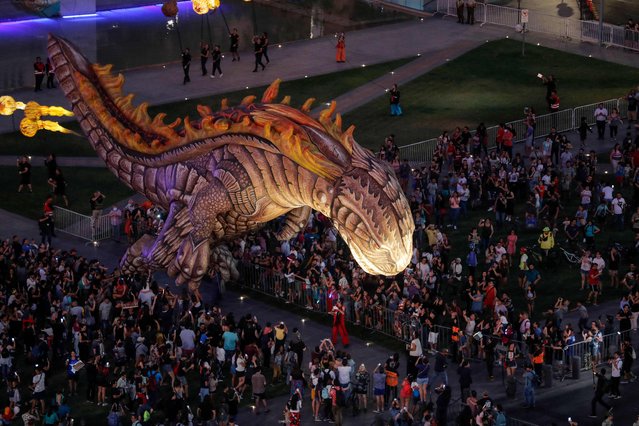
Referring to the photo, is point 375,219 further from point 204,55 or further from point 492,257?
point 204,55

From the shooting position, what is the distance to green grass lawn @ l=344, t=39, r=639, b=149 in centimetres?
6462

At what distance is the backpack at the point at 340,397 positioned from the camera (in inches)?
1713

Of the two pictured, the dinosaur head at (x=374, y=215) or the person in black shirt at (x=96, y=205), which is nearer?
the dinosaur head at (x=374, y=215)

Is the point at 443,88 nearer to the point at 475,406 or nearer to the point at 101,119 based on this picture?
the point at 101,119

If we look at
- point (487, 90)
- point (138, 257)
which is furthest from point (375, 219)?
point (487, 90)

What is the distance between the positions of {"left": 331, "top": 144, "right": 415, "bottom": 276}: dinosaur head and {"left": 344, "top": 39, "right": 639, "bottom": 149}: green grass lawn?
758 inches

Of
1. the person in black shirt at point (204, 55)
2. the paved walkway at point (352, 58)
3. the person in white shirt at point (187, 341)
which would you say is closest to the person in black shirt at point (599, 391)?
the person in white shirt at point (187, 341)

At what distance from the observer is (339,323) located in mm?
47531

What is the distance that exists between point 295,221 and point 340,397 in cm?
622

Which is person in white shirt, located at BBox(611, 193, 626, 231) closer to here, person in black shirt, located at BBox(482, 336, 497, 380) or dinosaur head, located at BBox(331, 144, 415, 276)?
person in black shirt, located at BBox(482, 336, 497, 380)

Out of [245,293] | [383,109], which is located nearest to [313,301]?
[245,293]

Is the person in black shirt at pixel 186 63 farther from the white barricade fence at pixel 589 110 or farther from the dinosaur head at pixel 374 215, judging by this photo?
the dinosaur head at pixel 374 215

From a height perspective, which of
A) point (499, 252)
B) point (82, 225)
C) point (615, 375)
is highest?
point (499, 252)

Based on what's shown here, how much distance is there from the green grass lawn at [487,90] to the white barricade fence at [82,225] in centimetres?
1163
